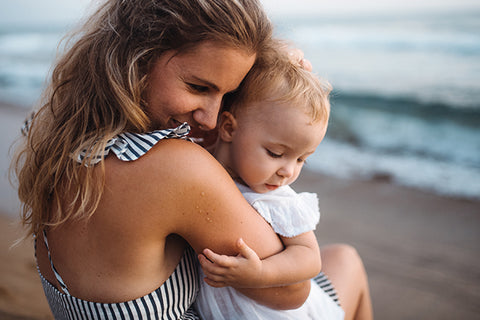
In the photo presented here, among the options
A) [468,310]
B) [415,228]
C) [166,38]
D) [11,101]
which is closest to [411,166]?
[415,228]

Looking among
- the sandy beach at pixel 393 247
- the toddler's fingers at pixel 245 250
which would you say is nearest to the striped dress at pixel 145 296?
the toddler's fingers at pixel 245 250

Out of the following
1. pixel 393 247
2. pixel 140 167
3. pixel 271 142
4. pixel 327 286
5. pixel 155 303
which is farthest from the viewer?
pixel 393 247

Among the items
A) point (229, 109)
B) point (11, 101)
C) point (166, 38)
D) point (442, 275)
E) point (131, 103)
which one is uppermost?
point (166, 38)

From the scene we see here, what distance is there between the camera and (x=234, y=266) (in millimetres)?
1284

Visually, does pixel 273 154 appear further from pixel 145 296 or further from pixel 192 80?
pixel 145 296

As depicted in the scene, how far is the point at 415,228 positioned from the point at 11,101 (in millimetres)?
10137

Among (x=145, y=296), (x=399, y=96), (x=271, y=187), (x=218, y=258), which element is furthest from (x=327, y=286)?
(x=399, y=96)

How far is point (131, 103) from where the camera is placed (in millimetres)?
1344

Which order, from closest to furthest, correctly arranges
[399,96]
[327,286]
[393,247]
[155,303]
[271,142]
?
[155,303], [271,142], [327,286], [393,247], [399,96]

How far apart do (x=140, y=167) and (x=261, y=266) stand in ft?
1.59

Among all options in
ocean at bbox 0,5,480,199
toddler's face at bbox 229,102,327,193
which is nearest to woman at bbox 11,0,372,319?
toddler's face at bbox 229,102,327,193

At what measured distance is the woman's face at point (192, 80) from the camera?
1395 millimetres

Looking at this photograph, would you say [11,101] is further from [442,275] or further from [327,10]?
[327,10]

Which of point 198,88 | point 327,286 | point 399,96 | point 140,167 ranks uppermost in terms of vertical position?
point 198,88
